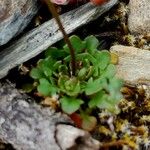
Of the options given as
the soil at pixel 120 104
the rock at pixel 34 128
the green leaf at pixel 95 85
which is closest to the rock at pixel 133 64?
the soil at pixel 120 104

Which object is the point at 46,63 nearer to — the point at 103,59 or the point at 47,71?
the point at 47,71

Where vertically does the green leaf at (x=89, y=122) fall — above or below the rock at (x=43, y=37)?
below

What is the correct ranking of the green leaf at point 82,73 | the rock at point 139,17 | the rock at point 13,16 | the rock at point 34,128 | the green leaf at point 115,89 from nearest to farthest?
the rock at point 34,128 < the green leaf at point 115,89 < the green leaf at point 82,73 < the rock at point 13,16 < the rock at point 139,17

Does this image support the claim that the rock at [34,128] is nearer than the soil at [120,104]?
Yes

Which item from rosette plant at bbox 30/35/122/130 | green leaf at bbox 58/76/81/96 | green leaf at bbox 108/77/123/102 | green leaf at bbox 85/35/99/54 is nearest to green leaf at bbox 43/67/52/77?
rosette plant at bbox 30/35/122/130

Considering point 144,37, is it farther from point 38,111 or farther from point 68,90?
point 38,111

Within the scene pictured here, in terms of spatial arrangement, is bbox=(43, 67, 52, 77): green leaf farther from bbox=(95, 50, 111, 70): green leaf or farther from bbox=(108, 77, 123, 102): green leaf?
bbox=(108, 77, 123, 102): green leaf

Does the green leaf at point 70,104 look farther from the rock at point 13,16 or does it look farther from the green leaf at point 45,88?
the rock at point 13,16
